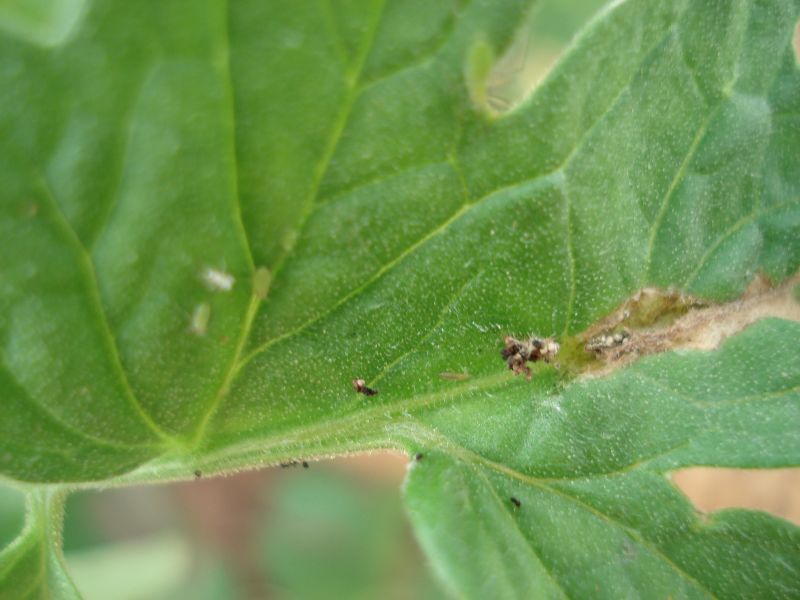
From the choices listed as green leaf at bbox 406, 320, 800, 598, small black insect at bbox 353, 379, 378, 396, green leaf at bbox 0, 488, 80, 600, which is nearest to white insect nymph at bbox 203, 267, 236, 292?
small black insect at bbox 353, 379, 378, 396

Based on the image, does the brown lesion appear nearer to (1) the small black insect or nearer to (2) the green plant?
(2) the green plant

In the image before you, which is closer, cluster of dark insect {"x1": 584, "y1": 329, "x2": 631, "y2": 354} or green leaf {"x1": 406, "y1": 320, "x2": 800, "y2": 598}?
green leaf {"x1": 406, "y1": 320, "x2": 800, "y2": 598}

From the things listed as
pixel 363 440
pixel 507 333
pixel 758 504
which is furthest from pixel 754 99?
pixel 758 504

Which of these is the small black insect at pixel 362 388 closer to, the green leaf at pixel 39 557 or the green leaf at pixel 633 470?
the green leaf at pixel 633 470

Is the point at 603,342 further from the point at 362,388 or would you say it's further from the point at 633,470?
the point at 362,388

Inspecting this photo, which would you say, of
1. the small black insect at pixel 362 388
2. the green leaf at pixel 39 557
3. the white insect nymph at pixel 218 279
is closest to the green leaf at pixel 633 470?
the small black insect at pixel 362 388

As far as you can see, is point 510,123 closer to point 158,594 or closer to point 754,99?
point 754,99
